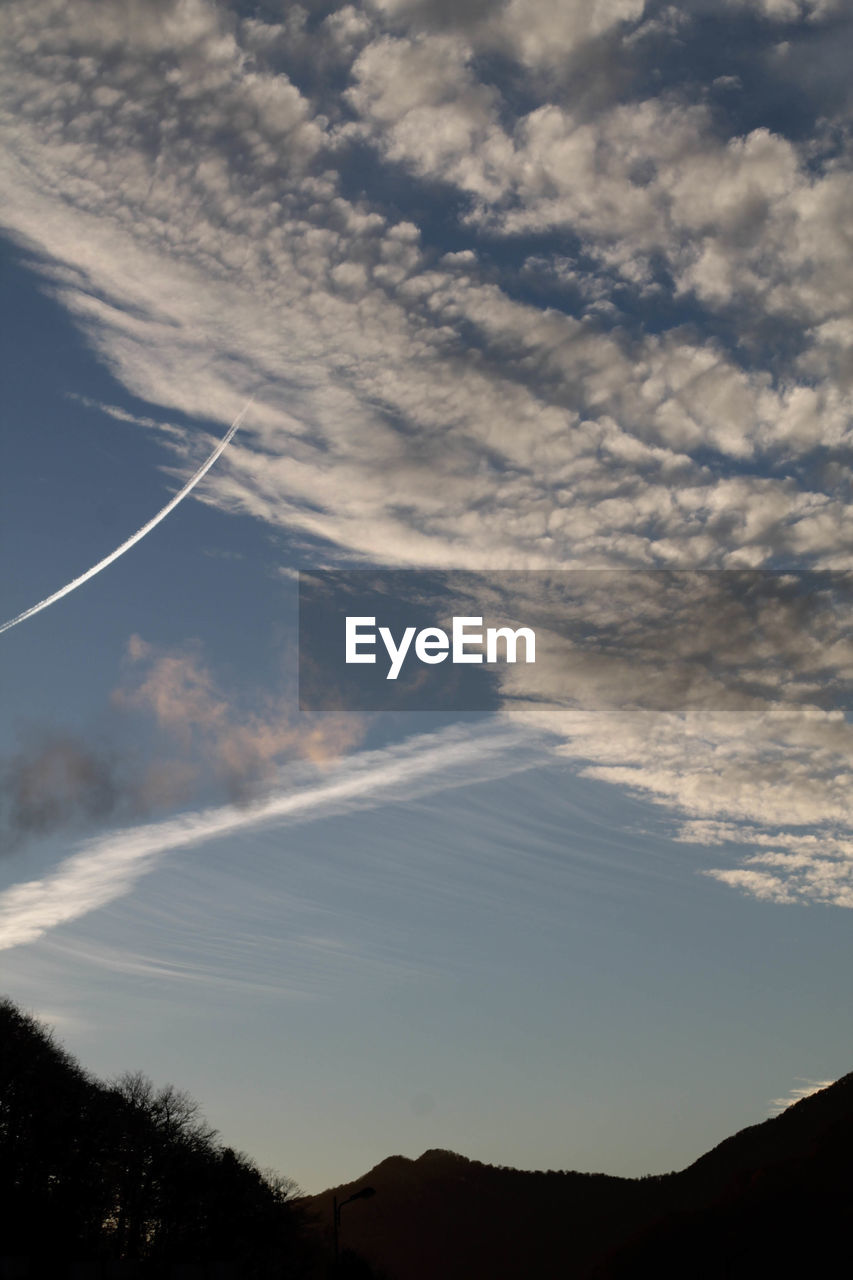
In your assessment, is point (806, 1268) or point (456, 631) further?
point (806, 1268)

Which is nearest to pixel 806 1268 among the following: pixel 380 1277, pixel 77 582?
pixel 380 1277

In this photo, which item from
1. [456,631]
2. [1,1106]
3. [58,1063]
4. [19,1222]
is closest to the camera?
[456,631]

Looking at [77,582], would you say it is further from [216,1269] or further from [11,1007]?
[216,1269]

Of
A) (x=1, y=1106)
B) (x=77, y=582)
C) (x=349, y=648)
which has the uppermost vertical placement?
(x=77, y=582)

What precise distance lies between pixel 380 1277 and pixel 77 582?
9932 cm

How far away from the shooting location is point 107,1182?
75.7m

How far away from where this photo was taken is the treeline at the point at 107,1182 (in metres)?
69.5

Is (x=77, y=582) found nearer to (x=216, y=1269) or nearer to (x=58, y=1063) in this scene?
(x=58, y=1063)

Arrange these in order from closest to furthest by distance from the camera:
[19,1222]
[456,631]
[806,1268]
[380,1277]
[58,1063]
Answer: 1. [456,631]
2. [19,1222]
3. [58,1063]
4. [380,1277]
5. [806,1268]

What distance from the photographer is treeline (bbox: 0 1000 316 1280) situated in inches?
2736

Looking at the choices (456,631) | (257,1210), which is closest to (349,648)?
(456,631)

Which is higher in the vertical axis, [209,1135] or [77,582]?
[77,582]

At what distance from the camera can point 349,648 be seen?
40188 mm

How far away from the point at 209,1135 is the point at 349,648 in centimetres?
6543
